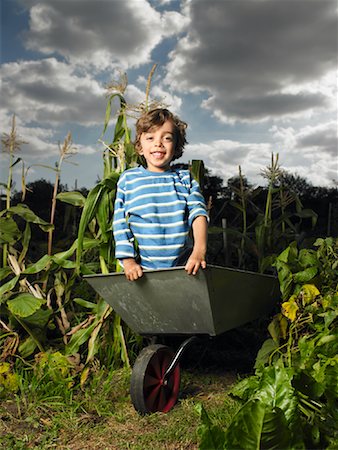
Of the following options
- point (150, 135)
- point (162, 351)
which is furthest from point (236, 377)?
point (150, 135)

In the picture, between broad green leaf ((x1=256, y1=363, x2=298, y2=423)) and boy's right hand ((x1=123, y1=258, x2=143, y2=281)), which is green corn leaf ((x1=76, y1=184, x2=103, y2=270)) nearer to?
boy's right hand ((x1=123, y1=258, x2=143, y2=281))

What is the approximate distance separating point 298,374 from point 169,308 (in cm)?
70

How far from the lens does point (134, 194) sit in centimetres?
253

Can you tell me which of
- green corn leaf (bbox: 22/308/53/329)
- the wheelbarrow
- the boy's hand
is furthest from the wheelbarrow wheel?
green corn leaf (bbox: 22/308/53/329)

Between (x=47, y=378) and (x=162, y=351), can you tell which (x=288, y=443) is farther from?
(x=47, y=378)

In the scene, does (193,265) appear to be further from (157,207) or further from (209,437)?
(209,437)

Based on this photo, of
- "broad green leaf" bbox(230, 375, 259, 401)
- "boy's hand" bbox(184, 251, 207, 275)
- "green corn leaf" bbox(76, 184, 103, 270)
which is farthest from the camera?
"green corn leaf" bbox(76, 184, 103, 270)

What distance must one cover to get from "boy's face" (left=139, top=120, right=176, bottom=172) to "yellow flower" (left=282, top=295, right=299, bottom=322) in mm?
815

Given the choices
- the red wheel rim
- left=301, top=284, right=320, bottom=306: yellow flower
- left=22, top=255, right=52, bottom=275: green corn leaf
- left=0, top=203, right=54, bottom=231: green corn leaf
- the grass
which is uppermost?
left=0, top=203, right=54, bottom=231: green corn leaf

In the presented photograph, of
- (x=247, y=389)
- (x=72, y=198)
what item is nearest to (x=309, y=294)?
(x=247, y=389)

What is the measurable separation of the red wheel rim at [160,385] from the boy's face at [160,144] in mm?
851

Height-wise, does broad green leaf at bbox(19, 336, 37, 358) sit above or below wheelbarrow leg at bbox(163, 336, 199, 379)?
below

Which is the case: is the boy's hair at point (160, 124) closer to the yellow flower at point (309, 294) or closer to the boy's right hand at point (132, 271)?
→ the boy's right hand at point (132, 271)

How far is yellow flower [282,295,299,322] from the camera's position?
2.48 meters
